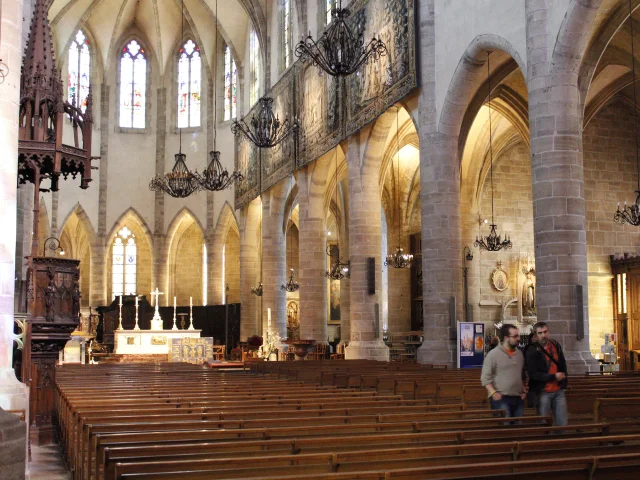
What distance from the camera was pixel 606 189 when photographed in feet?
75.6

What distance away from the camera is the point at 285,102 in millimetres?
27500

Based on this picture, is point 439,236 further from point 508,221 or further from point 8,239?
point 8,239

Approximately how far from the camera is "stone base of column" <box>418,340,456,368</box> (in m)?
16.8

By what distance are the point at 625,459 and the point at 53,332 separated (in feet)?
26.7

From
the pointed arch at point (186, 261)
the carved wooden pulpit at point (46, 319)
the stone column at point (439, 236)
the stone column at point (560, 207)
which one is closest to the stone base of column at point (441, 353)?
the stone column at point (439, 236)

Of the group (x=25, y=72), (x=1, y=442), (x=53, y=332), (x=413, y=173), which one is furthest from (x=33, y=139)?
(x=413, y=173)

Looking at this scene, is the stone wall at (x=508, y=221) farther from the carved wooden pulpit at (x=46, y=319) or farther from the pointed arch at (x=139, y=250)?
the pointed arch at (x=139, y=250)

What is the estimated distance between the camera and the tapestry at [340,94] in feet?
60.3

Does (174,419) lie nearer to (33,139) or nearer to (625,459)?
(625,459)

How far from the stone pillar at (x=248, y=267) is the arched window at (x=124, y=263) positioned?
642 cm

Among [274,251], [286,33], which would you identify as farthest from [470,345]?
[286,33]

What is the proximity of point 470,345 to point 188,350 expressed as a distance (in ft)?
38.5

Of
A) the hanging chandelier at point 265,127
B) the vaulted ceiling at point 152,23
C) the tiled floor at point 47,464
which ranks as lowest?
the tiled floor at point 47,464

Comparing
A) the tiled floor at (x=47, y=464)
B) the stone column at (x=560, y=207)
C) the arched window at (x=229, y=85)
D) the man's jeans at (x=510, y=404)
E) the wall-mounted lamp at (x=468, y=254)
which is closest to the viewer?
the man's jeans at (x=510, y=404)
